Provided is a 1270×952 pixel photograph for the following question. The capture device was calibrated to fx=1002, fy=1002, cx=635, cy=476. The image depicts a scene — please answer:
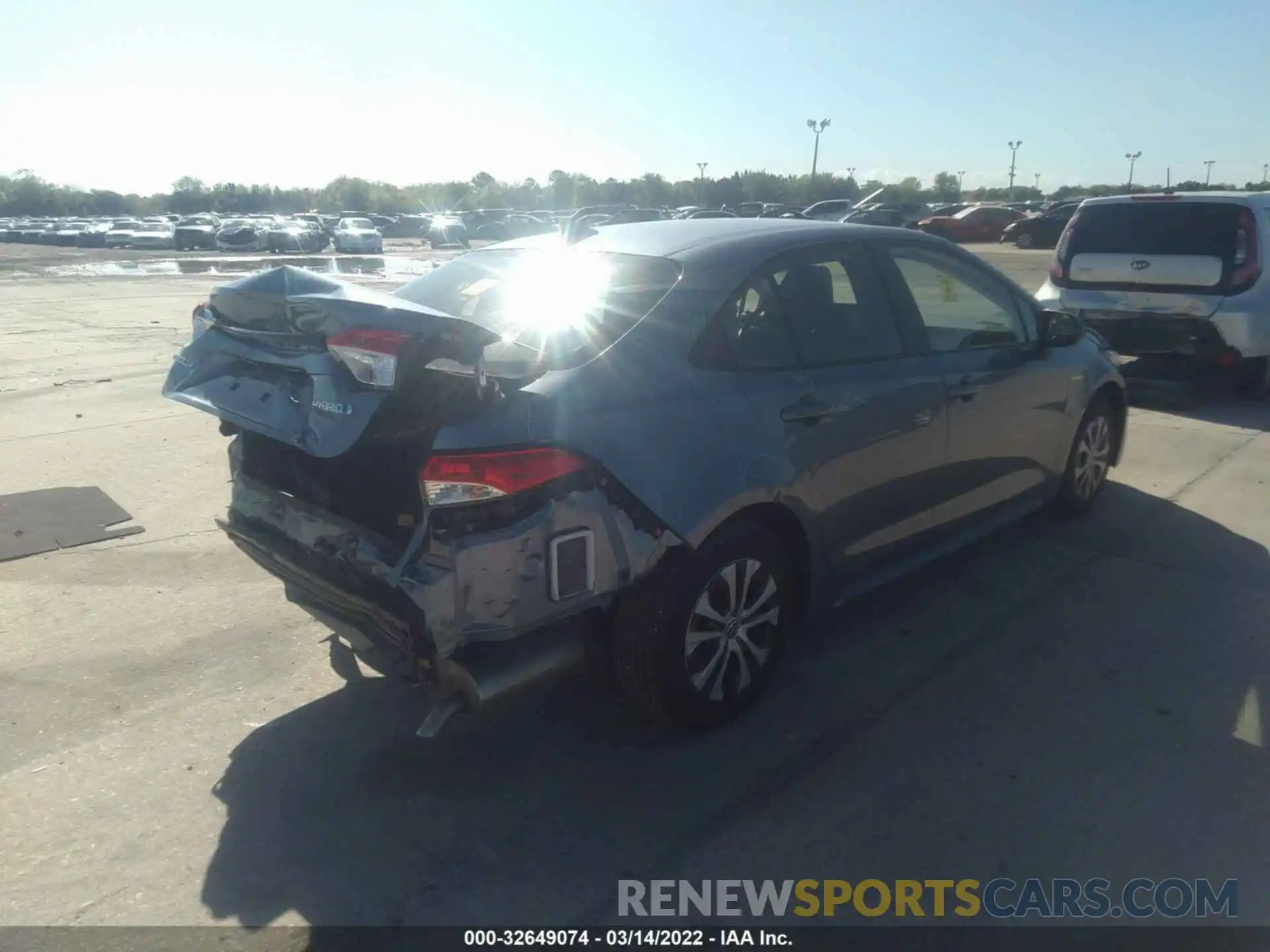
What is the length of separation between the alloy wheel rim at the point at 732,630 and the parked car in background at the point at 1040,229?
32.9m

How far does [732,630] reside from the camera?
11.6 feet

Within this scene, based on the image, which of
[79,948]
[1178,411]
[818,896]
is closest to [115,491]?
[79,948]

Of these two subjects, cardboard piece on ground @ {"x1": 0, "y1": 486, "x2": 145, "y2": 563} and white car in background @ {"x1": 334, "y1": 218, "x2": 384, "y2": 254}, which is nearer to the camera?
cardboard piece on ground @ {"x1": 0, "y1": 486, "x2": 145, "y2": 563}

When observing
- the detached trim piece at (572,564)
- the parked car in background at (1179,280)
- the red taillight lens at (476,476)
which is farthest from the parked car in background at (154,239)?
the detached trim piece at (572,564)

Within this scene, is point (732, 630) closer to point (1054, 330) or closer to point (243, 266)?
point (1054, 330)

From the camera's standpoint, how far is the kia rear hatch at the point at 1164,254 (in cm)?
830

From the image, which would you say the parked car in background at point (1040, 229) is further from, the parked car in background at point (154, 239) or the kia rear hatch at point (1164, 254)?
the parked car in background at point (154, 239)

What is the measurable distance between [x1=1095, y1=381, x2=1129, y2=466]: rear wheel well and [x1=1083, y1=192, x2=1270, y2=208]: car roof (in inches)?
144

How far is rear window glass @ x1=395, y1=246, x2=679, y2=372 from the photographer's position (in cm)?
329

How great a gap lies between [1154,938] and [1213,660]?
1.80 m

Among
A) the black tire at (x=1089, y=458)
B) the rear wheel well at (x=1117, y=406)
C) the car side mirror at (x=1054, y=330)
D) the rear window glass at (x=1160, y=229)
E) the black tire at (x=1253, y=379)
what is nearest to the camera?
the car side mirror at (x=1054, y=330)

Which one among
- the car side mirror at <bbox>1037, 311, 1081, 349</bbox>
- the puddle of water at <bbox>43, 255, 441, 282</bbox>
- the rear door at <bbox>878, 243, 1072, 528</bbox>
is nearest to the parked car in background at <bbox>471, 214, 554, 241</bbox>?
the puddle of water at <bbox>43, 255, 441, 282</bbox>

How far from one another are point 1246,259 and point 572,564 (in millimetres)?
Answer: 7676

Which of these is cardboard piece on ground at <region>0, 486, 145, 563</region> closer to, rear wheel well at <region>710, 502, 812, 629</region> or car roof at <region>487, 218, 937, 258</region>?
car roof at <region>487, 218, 937, 258</region>
